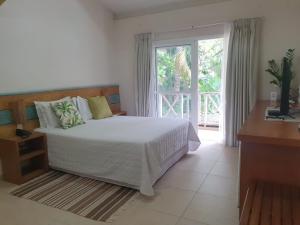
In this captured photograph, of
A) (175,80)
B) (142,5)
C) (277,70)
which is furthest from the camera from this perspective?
(175,80)

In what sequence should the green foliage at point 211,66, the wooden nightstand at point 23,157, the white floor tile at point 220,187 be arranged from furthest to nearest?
the green foliage at point 211,66, the wooden nightstand at point 23,157, the white floor tile at point 220,187

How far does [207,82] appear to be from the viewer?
17.8 ft

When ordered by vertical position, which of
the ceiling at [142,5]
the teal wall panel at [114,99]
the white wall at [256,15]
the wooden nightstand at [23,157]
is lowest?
the wooden nightstand at [23,157]

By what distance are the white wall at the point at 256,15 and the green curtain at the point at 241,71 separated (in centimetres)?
15

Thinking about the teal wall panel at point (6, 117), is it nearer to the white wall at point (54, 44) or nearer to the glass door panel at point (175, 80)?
the white wall at point (54, 44)

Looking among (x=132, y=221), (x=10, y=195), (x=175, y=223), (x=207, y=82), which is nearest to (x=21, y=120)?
(x=10, y=195)

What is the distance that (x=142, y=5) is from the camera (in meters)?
4.35

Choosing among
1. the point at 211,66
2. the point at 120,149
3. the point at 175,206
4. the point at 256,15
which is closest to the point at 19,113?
the point at 120,149

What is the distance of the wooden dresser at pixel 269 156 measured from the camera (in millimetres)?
1376

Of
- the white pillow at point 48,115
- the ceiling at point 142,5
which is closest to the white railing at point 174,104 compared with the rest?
the ceiling at point 142,5

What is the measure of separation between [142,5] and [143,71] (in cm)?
122

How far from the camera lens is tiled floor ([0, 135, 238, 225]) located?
205cm

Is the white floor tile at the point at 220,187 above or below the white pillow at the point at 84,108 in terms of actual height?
below

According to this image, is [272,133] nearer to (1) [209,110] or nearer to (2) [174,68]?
(2) [174,68]
